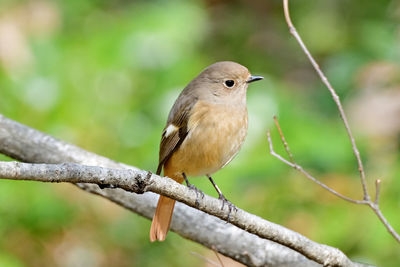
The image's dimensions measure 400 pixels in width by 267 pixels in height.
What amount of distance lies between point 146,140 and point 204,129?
1.14 metres

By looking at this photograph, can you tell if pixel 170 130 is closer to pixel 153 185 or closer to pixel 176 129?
pixel 176 129

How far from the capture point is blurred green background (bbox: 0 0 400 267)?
4.81m

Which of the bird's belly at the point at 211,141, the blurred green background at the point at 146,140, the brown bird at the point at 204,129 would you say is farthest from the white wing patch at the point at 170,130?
the blurred green background at the point at 146,140

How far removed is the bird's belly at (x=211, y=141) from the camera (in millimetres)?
3922

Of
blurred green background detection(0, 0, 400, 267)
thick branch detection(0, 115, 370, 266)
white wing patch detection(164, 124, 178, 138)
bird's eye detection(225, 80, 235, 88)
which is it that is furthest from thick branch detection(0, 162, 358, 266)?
blurred green background detection(0, 0, 400, 267)

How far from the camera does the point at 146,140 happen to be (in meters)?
5.02

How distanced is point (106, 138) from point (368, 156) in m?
1.94

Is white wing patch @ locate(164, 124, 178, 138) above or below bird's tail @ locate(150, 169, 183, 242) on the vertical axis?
above

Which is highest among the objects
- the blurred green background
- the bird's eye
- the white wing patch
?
the bird's eye

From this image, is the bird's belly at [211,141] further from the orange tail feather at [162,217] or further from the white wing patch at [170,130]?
the orange tail feather at [162,217]

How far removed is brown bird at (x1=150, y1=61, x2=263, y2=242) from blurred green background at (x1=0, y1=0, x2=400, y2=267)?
0.69m

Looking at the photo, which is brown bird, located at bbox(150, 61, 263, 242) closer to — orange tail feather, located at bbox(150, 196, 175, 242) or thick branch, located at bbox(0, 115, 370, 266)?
orange tail feather, located at bbox(150, 196, 175, 242)

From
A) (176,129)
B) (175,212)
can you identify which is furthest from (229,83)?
(175,212)

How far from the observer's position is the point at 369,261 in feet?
15.4
